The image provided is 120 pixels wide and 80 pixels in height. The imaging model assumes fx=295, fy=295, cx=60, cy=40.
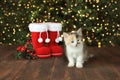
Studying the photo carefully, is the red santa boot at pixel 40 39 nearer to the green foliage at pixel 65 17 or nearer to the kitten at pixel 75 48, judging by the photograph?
the kitten at pixel 75 48

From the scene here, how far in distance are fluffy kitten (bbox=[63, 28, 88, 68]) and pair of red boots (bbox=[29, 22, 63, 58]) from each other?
543 mm

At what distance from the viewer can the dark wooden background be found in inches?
100

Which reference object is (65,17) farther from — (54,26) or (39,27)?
(39,27)

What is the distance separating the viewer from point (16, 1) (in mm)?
4773

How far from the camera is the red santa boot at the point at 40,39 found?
3.41 metres

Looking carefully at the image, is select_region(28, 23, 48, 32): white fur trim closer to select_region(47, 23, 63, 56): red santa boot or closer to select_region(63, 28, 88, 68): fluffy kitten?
select_region(47, 23, 63, 56): red santa boot

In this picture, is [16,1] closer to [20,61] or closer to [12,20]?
[12,20]

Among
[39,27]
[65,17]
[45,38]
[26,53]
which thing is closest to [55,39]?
[45,38]

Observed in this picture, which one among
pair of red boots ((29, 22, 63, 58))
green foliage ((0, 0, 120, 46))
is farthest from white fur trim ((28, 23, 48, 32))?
green foliage ((0, 0, 120, 46))

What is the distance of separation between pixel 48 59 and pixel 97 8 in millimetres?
1528

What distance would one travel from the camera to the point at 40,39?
135 inches

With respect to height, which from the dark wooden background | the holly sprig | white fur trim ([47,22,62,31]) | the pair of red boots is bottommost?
the dark wooden background

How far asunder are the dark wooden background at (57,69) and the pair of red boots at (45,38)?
4.5 inches

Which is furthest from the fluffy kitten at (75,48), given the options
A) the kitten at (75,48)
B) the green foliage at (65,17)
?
the green foliage at (65,17)
